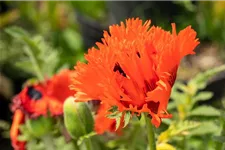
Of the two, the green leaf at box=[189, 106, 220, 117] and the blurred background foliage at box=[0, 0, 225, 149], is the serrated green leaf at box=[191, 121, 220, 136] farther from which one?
the blurred background foliage at box=[0, 0, 225, 149]

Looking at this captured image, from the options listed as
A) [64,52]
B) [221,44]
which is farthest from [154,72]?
[64,52]

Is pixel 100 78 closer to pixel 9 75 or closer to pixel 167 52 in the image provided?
pixel 167 52

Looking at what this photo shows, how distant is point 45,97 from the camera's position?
633mm

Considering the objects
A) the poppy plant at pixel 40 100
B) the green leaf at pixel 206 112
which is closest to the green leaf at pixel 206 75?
the green leaf at pixel 206 112

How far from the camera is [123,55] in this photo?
0.46 meters

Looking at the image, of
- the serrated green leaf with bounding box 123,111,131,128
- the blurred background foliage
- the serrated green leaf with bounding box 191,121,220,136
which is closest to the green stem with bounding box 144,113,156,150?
the serrated green leaf with bounding box 123,111,131,128

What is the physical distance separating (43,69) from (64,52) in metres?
0.73

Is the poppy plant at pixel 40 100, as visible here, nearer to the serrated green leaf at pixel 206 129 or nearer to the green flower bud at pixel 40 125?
the green flower bud at pixel 40 125

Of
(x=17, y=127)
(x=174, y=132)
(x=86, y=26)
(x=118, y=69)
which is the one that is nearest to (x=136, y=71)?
(x=118, y=69)

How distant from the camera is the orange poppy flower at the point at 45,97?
620 mm

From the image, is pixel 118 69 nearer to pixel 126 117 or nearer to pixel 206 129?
pixel 126 117

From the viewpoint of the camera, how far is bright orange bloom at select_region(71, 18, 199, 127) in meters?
0.45

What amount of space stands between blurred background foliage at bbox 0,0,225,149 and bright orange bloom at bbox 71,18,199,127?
564 millimetres

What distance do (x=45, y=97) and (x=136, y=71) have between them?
20 cm
